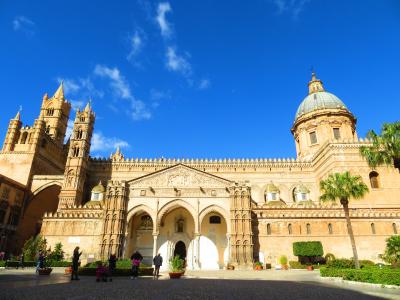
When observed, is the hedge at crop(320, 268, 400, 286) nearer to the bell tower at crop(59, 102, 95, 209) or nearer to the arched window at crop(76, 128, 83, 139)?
the bell tower at crop(59, 102, 95, 209)

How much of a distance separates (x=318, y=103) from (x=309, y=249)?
93.5 ft

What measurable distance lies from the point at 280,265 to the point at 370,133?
1587 cm

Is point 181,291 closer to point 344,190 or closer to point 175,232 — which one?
point 344,190

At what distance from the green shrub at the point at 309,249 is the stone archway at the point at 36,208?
3399 centimetres

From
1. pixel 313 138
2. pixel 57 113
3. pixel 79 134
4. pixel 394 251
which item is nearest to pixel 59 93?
pixel 57 113

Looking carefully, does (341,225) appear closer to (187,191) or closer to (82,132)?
(187,191)

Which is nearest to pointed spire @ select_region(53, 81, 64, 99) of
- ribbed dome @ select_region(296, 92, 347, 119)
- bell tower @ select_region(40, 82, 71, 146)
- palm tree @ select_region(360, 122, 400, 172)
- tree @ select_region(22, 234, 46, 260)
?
bell tower @ select_region(40, 82, 71, 146)

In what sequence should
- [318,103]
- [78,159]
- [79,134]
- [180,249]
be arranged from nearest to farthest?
[180,249]
[78,159]
[79,134]
[318,103]

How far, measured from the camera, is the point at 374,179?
3934 centimetres

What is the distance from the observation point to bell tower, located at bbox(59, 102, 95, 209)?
1597 inches

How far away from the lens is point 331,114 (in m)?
47.7

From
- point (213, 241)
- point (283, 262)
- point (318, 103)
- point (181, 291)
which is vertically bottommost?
point (181, 291)

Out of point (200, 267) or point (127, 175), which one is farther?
point (127, 175)

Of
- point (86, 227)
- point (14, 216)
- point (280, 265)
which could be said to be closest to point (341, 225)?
point (280, 265)
